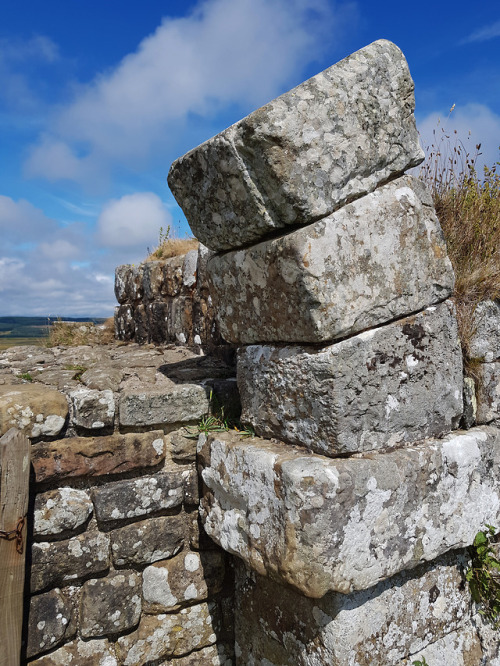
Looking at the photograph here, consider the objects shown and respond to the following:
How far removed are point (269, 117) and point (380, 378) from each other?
40.3 inches

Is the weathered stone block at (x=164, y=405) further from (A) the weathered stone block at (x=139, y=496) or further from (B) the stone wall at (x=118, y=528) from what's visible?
(A) the weathered stone block at (x=139, y=496)

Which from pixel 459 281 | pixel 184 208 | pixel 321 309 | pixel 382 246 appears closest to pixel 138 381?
pixel 184 208

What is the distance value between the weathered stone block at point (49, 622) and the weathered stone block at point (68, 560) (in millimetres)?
57

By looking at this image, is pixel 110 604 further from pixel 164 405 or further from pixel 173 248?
pixel 173 248

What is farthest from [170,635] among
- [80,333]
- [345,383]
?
[80,333]

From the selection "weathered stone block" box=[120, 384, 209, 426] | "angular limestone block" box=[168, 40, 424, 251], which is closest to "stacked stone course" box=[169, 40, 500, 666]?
"angular limestone block" box=[168, 40, 424, 251]

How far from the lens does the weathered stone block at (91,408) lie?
220 cm

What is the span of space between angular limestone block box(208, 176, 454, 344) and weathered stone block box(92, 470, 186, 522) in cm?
85

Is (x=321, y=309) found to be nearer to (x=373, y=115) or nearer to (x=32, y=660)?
(x=373, y=115)

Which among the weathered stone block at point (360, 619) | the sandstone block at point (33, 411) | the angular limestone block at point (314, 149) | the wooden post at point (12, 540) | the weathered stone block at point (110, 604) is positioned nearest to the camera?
the angular limestone block at point (314, 149)

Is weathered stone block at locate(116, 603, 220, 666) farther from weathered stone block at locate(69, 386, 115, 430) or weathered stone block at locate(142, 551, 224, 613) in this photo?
weathered stone block at locate(69, 386, 115, 430)

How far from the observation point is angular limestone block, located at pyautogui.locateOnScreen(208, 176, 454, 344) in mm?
1757

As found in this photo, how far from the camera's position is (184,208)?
220 cm

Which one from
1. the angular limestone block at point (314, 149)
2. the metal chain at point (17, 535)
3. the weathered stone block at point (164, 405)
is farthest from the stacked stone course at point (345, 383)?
the metal chain at point (17, 535)
